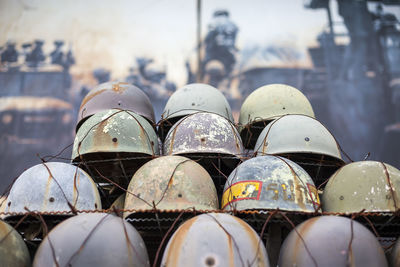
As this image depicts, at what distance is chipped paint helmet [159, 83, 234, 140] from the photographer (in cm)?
1154

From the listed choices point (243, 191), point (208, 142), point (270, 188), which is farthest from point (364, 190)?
point (208, 142)

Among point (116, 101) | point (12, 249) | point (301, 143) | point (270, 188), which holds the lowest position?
point (12, 249)

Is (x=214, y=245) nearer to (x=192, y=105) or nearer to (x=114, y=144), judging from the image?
(x=114, y=144)

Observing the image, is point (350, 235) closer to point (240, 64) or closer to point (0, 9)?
point (240, 64)

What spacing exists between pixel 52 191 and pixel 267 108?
5.05 m

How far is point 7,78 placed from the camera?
76.8 feet

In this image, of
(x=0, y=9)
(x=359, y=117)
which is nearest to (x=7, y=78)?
(x=0, y=9)

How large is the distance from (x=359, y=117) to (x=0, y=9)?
1609 centimetres

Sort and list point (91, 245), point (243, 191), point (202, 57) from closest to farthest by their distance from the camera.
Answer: point (91, 245)
point (243, 191)
point (202, 57)

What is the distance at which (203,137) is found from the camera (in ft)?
32.1

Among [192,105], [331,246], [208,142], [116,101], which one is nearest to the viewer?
[331,246]

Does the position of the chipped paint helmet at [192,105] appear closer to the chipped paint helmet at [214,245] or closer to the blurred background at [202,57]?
the chipped paint helmet at [214,245]

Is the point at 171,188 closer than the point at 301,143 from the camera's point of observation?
Yes

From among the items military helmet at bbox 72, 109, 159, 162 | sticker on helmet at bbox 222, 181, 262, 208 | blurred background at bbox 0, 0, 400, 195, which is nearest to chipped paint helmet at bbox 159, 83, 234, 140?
military helmet at bbox 72, 109, 159, 162
